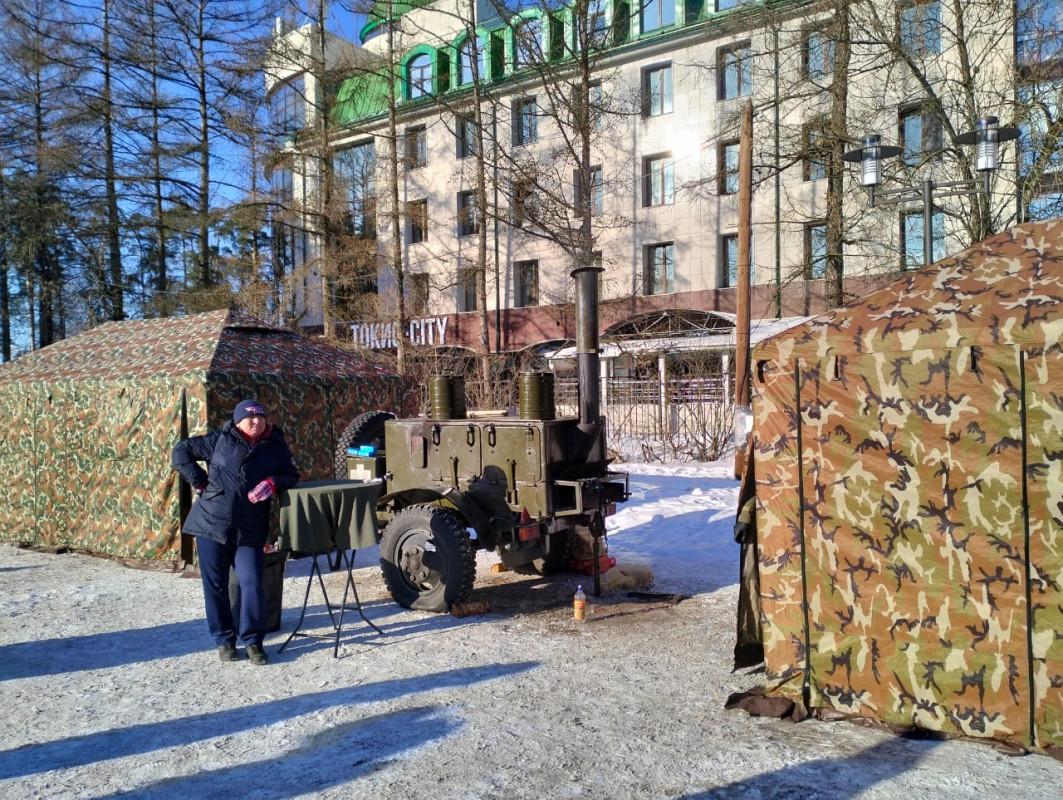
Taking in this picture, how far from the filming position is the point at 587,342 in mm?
7582

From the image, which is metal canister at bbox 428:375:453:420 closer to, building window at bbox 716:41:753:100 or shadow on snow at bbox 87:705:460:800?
shadow on snow at bbox 87:705:460:800

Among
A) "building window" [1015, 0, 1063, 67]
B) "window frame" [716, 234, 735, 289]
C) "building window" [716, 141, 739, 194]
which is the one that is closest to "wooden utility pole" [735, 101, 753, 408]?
"building window" [1015, 0, 1063, 67]

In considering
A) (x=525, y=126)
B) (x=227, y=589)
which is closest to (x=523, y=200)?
(x=525, y=126)

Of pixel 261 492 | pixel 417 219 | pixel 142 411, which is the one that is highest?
pixel 417 219

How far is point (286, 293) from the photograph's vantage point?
2561cm

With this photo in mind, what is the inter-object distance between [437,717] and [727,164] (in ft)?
75.5

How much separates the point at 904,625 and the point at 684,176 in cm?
2288

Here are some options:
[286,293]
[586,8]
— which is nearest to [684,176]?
[586,8]

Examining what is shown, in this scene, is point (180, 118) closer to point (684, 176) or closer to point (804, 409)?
point (684, 176)

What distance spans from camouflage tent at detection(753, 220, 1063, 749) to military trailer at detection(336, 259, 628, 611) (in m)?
2.67

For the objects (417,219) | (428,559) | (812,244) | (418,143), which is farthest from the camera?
(418,143)

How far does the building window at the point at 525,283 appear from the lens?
28.9 meters

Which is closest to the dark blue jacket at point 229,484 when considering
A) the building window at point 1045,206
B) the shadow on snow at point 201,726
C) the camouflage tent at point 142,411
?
the shadow on snow at point 201,726

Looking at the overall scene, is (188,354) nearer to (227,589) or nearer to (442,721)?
(227,589)
